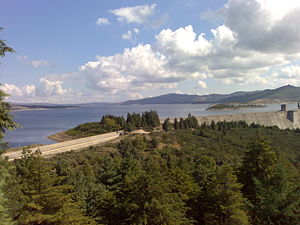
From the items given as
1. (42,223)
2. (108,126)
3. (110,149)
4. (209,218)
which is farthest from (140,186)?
(108,126)

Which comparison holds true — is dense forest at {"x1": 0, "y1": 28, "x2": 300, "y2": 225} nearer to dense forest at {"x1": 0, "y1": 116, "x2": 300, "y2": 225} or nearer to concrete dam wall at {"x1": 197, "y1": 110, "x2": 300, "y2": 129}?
dense forest at {"x1": 0, "y1": 116, "x2": 300, "y2": 225}

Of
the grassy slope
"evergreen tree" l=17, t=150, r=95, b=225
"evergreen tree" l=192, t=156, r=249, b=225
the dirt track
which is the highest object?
"evergreen tree" l=17, t=150, r=95, b=225

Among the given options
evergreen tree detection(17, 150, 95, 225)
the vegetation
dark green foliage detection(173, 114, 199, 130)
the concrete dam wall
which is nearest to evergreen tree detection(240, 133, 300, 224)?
evergreen tree detection(17, 150, 95, 225)

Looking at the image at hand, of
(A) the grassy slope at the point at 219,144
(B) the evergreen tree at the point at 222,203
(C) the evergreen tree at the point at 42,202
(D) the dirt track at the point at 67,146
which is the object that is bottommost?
(A) the grassy slope at the point at 219,144

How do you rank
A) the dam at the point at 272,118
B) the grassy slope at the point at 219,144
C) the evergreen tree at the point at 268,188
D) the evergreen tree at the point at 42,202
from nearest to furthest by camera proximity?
the evergreen tree at the point at 42,202 < the evergreen tree at the point at 268,188 < the grassy slope at the point at 219,144 < the dam at the point at 272,118

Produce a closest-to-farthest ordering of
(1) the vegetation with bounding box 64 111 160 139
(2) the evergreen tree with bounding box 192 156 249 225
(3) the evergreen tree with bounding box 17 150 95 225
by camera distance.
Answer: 1. (3) the evergreen tree with bounding box 17 150 95 225
2. (2) the evergreen tree with bounding box 192 156 249 225
3. (1) the vegetation with bounding box 64 111 160 139

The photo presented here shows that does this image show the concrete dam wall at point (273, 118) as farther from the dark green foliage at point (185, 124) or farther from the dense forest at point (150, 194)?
the dense forest at point (150, 194)

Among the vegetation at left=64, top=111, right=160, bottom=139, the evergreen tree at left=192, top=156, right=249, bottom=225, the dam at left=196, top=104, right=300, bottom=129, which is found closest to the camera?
the evergreen tree at left=192, top=156, right=249, bottom=225

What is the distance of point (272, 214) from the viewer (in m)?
13.4

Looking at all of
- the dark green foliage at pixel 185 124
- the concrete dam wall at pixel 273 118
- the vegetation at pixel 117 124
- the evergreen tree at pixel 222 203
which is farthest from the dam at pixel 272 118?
the evergreen tree at pixel 222 203

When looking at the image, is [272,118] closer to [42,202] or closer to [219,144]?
[219,144]

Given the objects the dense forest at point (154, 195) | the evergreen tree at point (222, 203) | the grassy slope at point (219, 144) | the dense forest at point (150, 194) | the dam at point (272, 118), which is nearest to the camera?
the dense forest at point (150, 194)

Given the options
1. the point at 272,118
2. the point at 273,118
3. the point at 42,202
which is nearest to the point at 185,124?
the point at 272,118

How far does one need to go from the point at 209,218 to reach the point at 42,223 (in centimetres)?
1039
